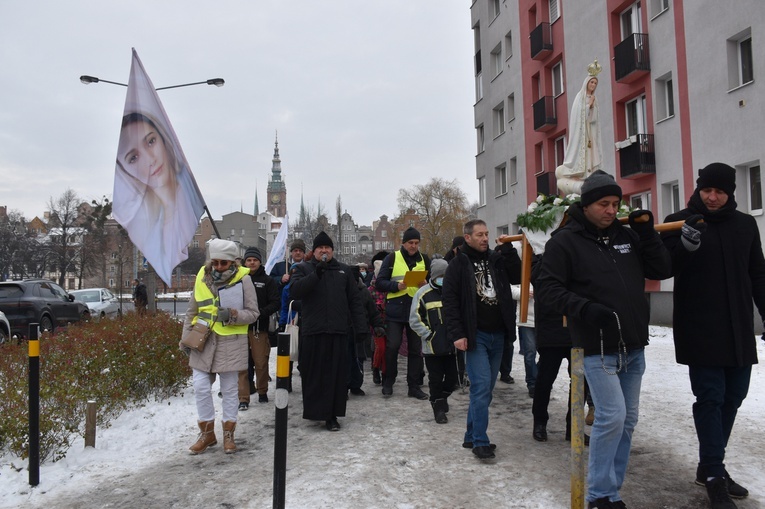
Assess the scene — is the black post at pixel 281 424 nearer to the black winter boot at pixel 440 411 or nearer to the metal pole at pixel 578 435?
the metal pole at pixel 578 435

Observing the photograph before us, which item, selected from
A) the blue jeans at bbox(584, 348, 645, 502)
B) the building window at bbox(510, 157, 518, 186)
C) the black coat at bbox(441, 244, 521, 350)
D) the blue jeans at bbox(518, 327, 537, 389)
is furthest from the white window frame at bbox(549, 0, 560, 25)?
the blue jeans at bbox(584, 348, 645, 502)

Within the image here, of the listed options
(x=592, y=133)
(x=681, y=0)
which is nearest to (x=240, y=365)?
(x=592, y=133)

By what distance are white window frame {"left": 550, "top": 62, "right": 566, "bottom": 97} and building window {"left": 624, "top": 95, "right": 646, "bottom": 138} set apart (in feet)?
13.9

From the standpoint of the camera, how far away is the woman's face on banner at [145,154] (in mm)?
8391

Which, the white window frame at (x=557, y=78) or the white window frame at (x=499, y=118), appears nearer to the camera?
the white window frame at (x=557, y=78)

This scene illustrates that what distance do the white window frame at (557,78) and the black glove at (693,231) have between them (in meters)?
20.3

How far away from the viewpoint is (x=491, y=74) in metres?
29.2

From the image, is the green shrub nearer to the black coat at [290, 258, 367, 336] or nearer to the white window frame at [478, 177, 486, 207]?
the black coat at [290, 258, 367, 336]

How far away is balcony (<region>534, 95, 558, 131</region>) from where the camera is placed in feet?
74.0

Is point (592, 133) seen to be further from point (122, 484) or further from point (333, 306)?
point (122, 484)

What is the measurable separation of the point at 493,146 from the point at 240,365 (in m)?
24.8

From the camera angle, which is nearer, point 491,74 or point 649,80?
point 649,80

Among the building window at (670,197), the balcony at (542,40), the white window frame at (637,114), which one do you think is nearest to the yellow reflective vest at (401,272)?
the building window at (670,197)

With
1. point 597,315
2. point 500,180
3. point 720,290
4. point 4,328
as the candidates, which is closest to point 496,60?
point 500,180
